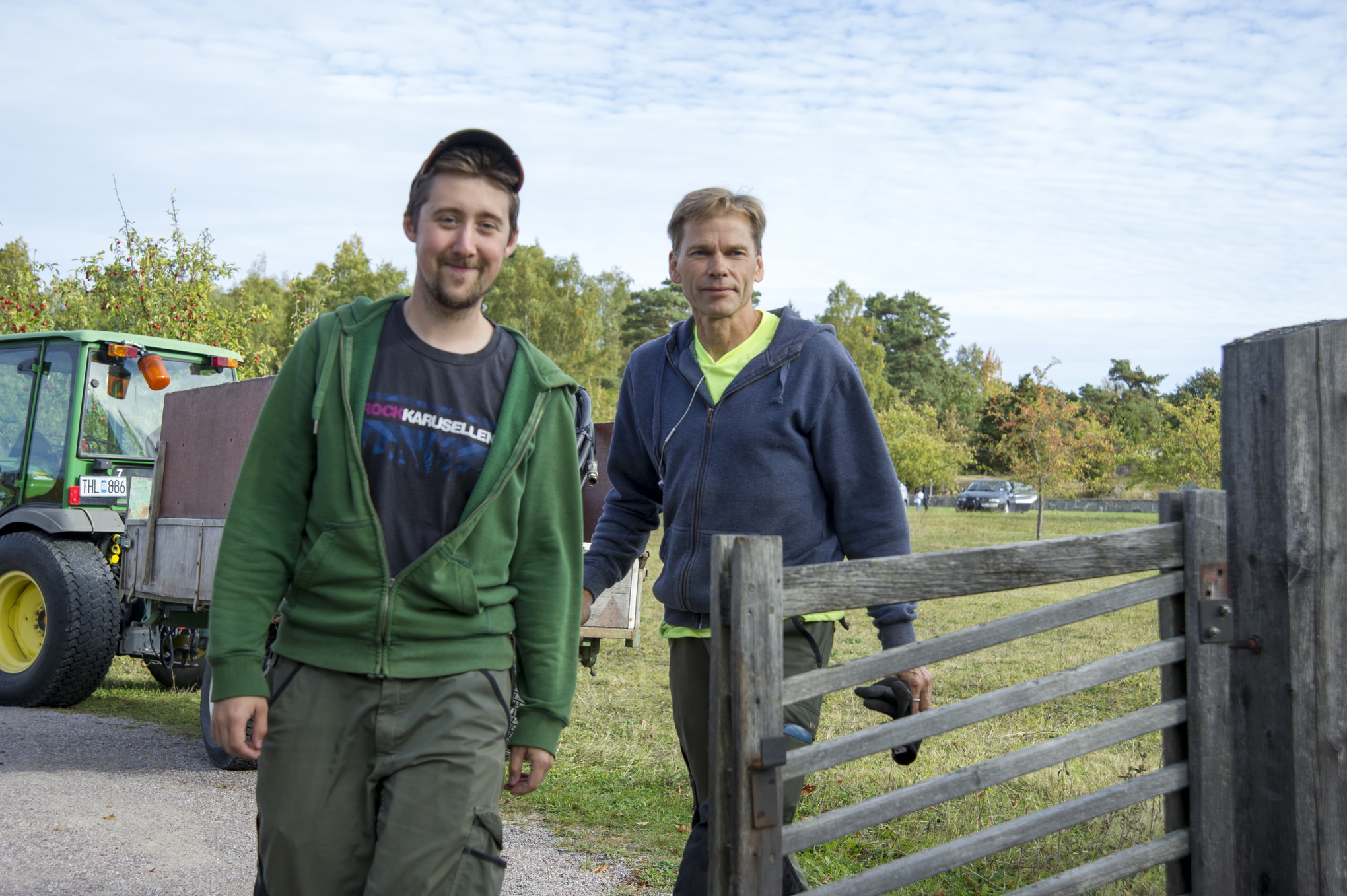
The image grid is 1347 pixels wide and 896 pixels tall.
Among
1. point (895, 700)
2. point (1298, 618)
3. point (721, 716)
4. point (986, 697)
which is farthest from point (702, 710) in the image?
point (1298, 618)

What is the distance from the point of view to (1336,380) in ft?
8.58

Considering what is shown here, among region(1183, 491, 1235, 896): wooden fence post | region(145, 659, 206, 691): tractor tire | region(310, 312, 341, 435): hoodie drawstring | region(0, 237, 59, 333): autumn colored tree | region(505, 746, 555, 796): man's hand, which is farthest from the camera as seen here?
region(0, 237, 59, 333): autumn colored tree

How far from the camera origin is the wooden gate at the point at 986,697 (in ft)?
7.54

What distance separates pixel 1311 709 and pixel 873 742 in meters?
1.07

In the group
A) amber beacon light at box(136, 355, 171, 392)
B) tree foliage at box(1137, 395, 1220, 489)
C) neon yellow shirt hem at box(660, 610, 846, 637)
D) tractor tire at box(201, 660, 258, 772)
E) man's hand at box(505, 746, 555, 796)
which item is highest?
tree foliage at box(1137, 395, 1220, 489)

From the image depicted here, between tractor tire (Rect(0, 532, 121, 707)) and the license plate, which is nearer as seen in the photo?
tractor tire (Rect(0, 532, 121, 707))

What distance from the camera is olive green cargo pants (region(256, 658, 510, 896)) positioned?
6.92 feet

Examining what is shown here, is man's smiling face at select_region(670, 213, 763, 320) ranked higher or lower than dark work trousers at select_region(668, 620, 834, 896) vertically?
higher

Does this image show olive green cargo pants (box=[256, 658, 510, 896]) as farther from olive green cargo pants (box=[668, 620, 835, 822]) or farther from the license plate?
the license plate

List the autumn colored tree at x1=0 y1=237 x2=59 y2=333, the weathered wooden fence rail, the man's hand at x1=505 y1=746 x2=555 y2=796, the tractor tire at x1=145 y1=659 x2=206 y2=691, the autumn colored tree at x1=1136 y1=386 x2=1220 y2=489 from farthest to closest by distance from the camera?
the autumn colored tree at x1=1136 y1=386 x2=1220 y2=489, the autumn colored tree at x1=0 y1=237 x2=59 y2=333, the tractor tire at x1=145 y1=659 x2=206 y2=691, the weathered wooden fence rail, the man's hand at x1=505 y1=746 x2=555 y2=796

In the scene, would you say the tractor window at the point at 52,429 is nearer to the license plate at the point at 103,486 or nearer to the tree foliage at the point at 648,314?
the license plate at the point at 103,486

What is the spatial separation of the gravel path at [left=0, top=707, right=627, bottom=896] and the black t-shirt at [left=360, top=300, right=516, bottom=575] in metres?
2.34

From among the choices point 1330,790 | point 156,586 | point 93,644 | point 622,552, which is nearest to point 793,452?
point 622,552

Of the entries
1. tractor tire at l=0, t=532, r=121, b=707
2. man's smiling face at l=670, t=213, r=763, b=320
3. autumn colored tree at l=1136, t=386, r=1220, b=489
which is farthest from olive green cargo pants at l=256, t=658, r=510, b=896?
Answer: autumn colored tree at l=1136, t=386, r=1220, b=489
